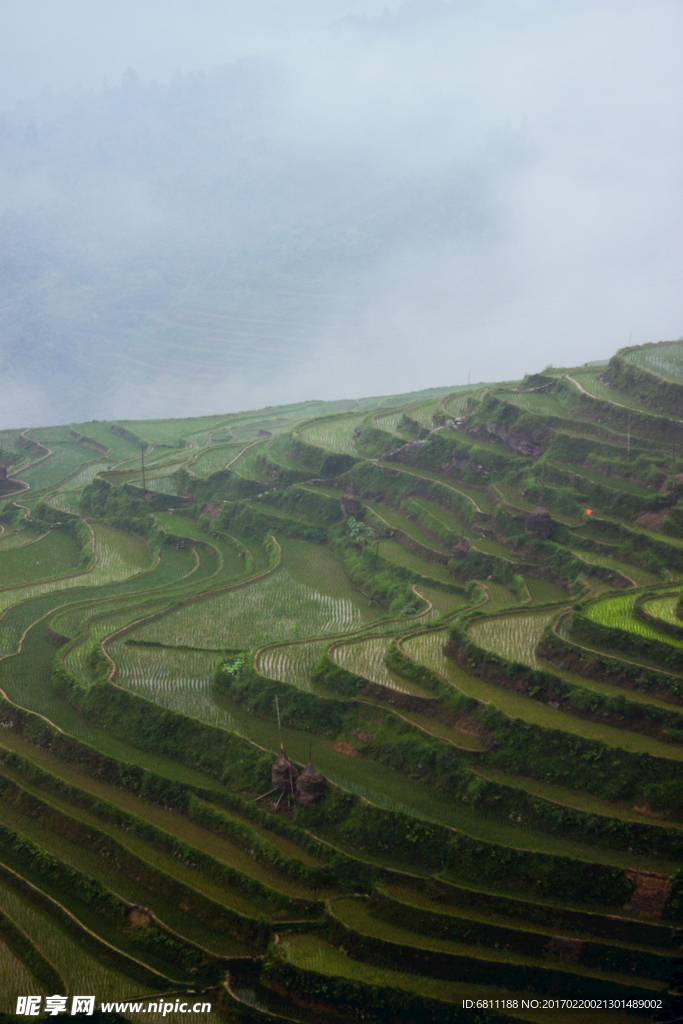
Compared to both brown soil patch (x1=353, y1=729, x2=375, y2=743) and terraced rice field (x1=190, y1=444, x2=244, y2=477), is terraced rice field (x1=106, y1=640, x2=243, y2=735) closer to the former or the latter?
brown soil patch (x1=353, y1=729, x2=375, y2=743)

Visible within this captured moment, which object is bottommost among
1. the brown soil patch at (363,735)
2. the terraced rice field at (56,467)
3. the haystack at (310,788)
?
the haystack at (310,788)

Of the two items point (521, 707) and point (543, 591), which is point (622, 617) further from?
point (543, 591)

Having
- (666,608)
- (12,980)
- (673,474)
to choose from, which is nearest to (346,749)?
(12,980)

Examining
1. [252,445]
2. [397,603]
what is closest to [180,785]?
[397,603]

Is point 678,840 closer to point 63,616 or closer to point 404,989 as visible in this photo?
point 404,989

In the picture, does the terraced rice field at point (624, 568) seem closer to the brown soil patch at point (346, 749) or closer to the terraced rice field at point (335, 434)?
the brown soil patch at point (346, 749)

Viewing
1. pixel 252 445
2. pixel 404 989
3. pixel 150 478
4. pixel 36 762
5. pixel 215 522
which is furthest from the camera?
pixel 252 445

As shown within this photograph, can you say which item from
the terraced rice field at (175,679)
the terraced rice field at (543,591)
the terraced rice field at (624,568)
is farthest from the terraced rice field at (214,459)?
the terraced rice field at (624,568)

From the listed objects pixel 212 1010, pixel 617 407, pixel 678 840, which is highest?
pixel 617 407
